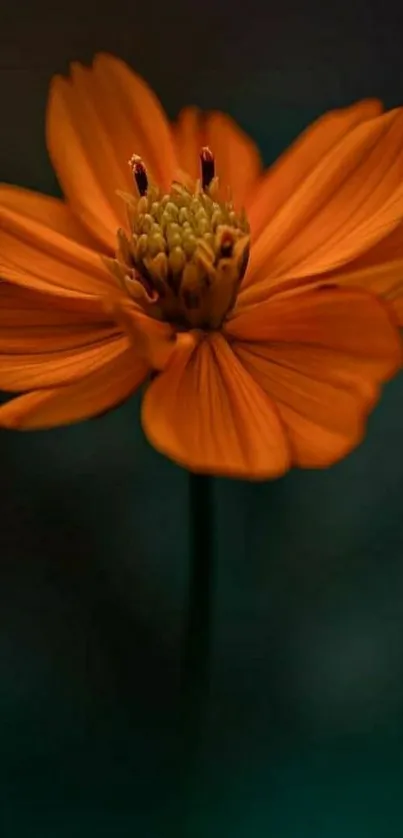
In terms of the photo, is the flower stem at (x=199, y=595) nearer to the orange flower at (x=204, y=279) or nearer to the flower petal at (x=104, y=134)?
the orange flower at (x=204, y=279)

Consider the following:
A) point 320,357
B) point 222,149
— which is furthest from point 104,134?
point 320,357

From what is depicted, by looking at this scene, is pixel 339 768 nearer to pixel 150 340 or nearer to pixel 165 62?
pixel 150 340

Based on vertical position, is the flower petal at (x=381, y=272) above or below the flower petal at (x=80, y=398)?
above

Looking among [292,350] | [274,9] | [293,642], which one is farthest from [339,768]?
[274,9]

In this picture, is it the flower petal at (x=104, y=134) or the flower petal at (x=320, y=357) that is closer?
the flower petal at (x=320, y=357)

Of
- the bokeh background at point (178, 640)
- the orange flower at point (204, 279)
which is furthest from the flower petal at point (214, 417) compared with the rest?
the bokeh background at point (178, 640)

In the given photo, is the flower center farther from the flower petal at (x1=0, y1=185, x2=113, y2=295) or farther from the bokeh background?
the bokeh background

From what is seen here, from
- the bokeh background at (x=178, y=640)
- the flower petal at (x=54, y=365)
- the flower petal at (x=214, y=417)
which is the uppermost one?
Result: the flower petal at (x=54, y=365)
